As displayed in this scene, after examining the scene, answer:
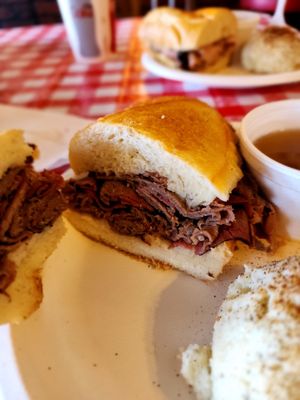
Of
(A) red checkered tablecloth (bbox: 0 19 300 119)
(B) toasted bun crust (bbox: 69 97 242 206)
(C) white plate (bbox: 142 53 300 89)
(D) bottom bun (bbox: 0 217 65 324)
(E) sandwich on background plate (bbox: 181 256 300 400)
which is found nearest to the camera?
(E) sandwich on background plate (bbox: 181 256 300 400)

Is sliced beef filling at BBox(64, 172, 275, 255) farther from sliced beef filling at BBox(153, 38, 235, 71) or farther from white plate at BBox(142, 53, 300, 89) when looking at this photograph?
sliced beef filling at BBox(153, 38, 235, 71)

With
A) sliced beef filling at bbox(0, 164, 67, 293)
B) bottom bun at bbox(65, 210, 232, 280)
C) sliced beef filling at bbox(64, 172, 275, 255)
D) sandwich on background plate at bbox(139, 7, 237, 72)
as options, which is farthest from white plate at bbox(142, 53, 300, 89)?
sliced beef filling at bbox(0, 164, 67, 293)

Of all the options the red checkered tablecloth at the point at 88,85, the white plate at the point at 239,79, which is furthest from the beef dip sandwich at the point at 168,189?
the red checkered tablecloth at the point at 88,85

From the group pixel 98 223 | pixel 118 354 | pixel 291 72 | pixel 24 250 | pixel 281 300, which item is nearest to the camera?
pixel 281 300

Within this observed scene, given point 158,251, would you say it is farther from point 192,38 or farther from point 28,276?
point 192,38

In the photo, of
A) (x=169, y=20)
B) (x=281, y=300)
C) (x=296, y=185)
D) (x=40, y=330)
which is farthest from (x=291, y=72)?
(x=40, y=330)

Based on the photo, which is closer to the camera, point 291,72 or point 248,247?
point 248,247

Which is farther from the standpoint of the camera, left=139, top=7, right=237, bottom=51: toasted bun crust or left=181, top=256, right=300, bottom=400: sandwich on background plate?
left=139, top=7, right=237, bottom=51: toasted bun crust

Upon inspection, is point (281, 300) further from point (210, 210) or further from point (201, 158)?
point (201, 158)
